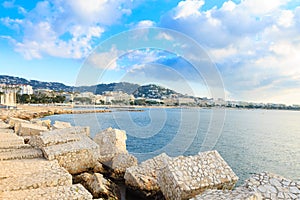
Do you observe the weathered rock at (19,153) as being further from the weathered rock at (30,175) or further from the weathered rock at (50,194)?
the weathered rock at (50,194)

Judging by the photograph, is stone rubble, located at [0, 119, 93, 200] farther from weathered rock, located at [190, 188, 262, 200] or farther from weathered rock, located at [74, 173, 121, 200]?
weathered rock, located at [190, 188, 262, 200]

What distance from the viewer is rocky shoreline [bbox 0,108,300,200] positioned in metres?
5.58

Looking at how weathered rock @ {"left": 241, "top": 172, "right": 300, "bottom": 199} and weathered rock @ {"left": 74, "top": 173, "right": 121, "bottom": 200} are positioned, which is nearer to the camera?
weathered rock @ {"left": 241, "top": 172, "right": 300, "bottom": 199}

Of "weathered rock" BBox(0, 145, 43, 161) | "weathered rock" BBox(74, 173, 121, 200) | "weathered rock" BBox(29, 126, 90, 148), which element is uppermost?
"weathered rock" BBox(29, 126, 90, 148)

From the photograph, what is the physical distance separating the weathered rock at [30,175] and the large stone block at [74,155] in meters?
0.47

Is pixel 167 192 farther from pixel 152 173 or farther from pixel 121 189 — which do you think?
pixel 121 189

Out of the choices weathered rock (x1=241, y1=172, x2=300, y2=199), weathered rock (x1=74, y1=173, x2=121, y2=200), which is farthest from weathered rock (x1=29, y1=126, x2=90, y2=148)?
weathered rock (x1=241, y1=172, x2=300, y2=199)

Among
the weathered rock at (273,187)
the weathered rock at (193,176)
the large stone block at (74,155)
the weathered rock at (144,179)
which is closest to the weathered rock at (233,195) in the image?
the weathered rock at (273,187)

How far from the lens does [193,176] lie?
21.8 ft

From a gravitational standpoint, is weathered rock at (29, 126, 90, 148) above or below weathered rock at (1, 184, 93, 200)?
above

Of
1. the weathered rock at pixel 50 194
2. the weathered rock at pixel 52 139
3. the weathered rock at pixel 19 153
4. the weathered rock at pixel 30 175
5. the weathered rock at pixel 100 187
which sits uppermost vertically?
the weathered rock at pixel 52 139

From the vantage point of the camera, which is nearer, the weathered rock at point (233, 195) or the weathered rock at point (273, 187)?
the weathered rock at point (233, 195)

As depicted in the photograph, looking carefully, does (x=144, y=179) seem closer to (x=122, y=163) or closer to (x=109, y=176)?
(x=122, y=163)

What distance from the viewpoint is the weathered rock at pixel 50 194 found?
5.96 metres
